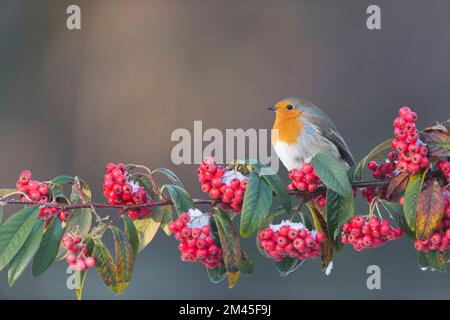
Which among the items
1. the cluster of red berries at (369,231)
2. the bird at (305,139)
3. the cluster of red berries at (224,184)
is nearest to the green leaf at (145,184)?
the cluster of red berries at (224,184)

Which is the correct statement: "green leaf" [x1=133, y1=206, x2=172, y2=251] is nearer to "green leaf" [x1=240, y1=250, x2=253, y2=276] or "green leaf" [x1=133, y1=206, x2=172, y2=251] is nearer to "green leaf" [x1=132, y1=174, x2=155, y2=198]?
"green leaf" [x1=132, y1=174, x2=155, y2=198]

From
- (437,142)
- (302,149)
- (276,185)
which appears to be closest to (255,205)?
(276,185)

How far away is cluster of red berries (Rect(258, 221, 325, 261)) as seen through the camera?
110cm

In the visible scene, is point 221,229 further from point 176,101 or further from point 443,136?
point 176,101

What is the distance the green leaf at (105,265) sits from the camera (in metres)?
1.12

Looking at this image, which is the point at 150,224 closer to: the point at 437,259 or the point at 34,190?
the point at 34,190

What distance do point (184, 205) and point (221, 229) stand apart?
3.2 inches

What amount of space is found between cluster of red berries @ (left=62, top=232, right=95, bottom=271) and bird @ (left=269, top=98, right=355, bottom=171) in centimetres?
80

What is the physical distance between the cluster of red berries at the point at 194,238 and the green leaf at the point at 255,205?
0.25 ft

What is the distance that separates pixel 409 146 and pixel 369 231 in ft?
0.52

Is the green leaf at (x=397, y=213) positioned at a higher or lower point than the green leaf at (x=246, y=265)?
higher

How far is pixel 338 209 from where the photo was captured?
107cm

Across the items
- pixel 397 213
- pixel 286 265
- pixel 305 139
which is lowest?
pixel 286 265

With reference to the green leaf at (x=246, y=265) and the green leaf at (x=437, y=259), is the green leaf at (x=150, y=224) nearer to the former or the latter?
the green leaf at (x=246, y=265)
